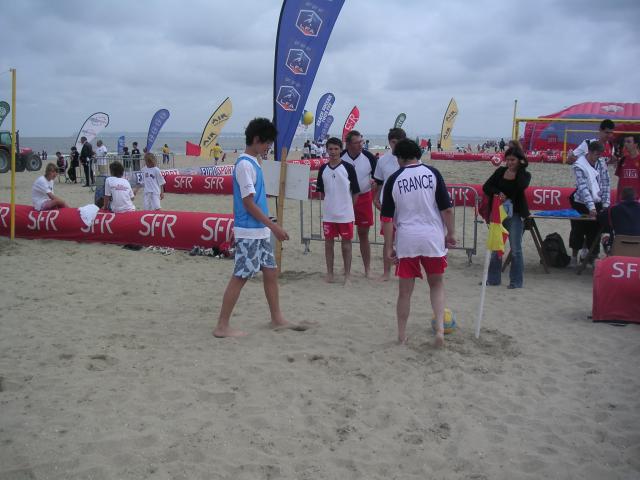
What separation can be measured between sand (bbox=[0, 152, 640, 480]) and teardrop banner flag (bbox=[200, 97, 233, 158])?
19289mm

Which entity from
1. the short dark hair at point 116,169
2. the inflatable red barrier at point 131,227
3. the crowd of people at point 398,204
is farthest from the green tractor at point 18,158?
the short dark hair at point 116,169

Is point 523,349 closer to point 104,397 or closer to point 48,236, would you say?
point 104,397

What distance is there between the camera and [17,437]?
3.14 m

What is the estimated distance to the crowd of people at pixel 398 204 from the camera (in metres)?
4.39

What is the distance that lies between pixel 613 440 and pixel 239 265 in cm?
286

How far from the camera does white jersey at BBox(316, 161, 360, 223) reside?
6.64 meters

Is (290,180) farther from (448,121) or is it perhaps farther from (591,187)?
(448,121)

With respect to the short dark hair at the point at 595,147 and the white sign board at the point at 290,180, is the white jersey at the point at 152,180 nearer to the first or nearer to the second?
the white sign board at the point at 290,180

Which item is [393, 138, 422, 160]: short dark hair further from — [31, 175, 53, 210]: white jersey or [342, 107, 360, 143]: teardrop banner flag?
[342, 107, 360, 143]: teardrop banner flag

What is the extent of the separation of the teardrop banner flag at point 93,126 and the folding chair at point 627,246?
19.8m

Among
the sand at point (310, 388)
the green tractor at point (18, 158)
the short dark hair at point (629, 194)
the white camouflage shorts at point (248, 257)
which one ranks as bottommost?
the sand at point (310, 388)

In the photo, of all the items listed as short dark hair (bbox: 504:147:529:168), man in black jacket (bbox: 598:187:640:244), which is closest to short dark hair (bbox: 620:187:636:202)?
man in black jacket (bbox: 598:187:640:244)

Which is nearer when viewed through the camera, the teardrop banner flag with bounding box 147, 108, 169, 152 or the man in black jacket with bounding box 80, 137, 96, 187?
the man in black jacket with bounding box 80, 137, 96, 187

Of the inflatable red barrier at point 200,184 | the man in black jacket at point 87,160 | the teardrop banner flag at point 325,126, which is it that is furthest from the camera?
the teardrop banner flag at point 325,126
